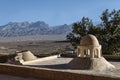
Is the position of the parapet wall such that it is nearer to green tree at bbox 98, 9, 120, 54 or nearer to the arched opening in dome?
the arched opening in dome

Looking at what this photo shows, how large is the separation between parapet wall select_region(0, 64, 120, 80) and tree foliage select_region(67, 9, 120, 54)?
2218 centimetres

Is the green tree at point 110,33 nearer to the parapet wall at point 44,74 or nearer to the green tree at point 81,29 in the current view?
the green tree at point 81,29

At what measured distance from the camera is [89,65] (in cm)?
2183

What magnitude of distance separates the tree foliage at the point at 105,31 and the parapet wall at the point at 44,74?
22.2 meters

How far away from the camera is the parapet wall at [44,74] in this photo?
12.4 metres

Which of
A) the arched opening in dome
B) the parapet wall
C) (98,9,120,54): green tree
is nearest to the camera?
the parapet wall

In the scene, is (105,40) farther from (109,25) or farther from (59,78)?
(59,78)

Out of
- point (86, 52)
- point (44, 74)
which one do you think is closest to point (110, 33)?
point (86, 52)

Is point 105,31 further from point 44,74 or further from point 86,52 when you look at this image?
point 44,74

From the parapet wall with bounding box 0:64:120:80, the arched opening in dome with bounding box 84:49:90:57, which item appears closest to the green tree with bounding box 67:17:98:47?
the arched opening in dome with bounding box 84:49:90:57

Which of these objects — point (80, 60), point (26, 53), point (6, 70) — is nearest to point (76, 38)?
→ point (26, 53)

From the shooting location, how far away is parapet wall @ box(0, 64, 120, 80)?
12430mm

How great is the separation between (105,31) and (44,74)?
24386 mm

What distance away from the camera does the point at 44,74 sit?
1445 cm
